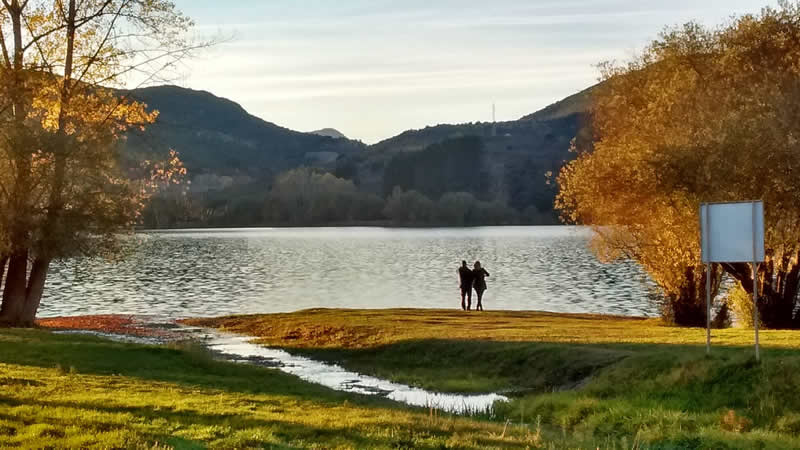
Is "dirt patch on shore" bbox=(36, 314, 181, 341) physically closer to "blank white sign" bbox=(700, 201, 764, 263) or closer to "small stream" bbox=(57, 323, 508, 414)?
"small stream" bbox=(57, 323, 508, 414)

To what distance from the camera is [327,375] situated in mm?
27531

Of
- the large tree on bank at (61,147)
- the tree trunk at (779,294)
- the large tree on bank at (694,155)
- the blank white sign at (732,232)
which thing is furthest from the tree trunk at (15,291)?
the tree trunk at (779,294)

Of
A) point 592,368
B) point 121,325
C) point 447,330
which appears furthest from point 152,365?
point 121,325

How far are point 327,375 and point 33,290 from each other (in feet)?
57.4

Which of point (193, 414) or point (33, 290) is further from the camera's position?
point (33, 290)

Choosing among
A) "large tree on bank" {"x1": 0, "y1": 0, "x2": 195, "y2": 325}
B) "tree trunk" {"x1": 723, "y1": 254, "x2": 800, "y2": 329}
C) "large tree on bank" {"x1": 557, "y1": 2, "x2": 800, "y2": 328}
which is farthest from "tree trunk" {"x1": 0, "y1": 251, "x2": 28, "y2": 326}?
"tree trunk" {"x1": 723, "y1": 254, "x2": 800, "y2": 329}

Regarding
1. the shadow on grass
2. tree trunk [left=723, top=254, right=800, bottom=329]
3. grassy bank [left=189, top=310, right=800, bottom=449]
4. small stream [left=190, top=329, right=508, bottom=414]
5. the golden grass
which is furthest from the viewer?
tree trunk [left=723, top=254, right=800, bottom=329]

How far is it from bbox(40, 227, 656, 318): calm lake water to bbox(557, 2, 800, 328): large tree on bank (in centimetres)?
873

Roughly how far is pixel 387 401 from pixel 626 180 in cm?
2083

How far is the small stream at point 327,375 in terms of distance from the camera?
21.7 metres

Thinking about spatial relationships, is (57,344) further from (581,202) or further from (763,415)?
(581,202)

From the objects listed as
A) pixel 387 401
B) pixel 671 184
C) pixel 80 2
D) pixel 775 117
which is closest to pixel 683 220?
pixel 671 184

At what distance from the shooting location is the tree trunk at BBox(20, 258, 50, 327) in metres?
36.5

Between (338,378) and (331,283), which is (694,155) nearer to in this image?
(338,378)
